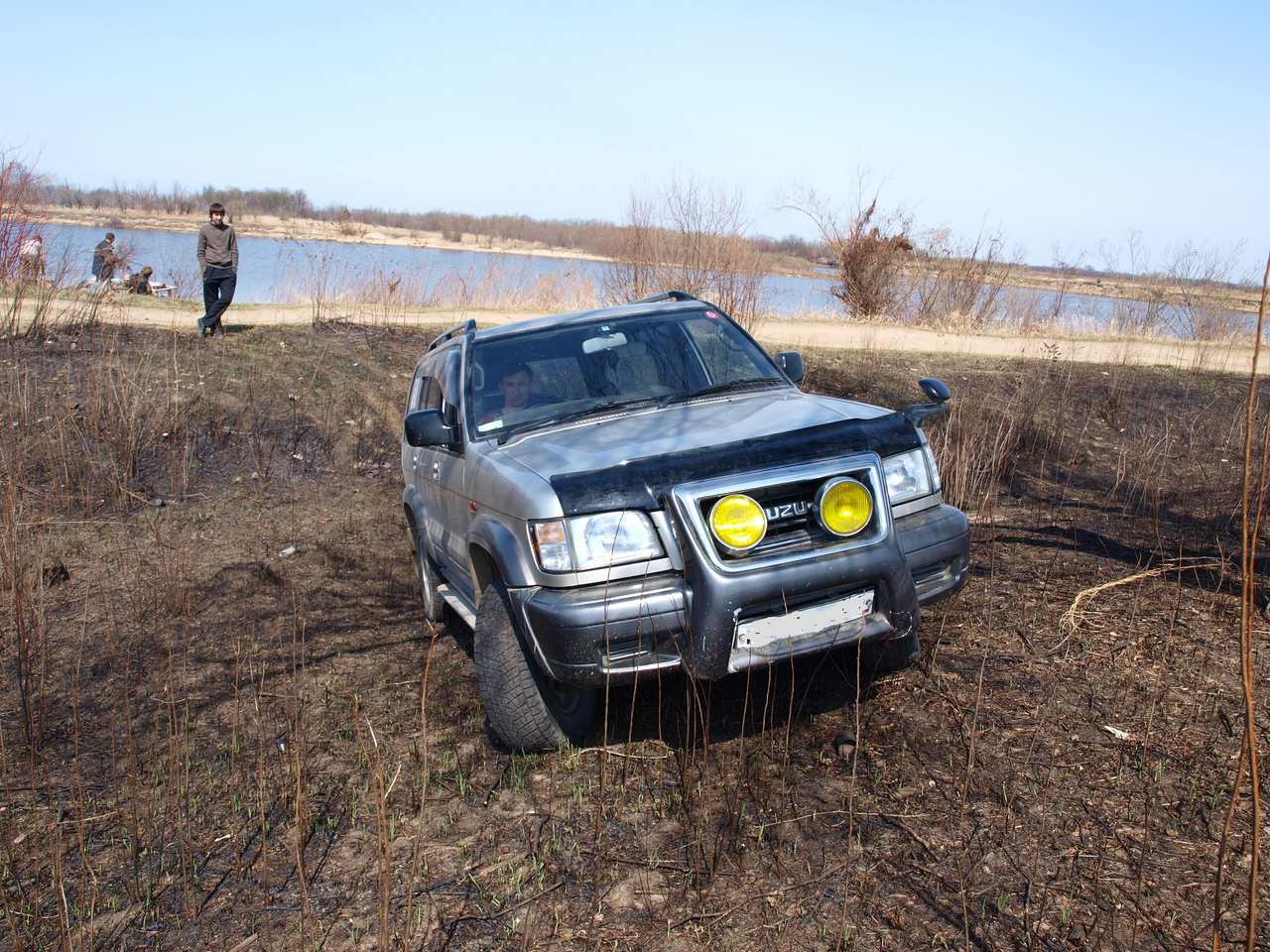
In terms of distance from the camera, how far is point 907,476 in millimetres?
4230

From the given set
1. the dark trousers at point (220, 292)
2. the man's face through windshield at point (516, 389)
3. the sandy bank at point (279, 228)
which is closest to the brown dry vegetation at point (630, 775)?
the man's face through windshield at point (516, 389)

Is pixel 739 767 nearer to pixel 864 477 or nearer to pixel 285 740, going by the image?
pixel 864 477

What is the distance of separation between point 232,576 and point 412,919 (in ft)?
16.4

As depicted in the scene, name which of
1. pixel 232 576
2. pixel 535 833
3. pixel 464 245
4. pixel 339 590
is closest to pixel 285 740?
pixel 535 833

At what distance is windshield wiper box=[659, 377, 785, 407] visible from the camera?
490cm

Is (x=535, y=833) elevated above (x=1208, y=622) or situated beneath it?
situated beneath

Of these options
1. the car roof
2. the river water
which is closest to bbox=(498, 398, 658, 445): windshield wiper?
the car roof

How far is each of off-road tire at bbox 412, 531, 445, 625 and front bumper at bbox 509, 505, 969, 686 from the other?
7.51 ft

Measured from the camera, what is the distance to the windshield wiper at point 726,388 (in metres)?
4.90

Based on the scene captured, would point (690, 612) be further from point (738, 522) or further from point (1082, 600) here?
point (1082, 600)

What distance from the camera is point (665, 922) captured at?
3.10 m

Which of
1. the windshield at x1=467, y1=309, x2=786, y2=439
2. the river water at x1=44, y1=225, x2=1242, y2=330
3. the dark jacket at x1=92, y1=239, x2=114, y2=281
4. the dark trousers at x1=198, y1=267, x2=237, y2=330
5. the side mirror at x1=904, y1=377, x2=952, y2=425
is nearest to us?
the side mirror at x1=904, y1=377, x2=952, y2=425

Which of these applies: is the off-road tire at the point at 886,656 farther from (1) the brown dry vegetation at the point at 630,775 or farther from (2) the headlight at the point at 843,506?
(2) the headlight at the point at 843,506

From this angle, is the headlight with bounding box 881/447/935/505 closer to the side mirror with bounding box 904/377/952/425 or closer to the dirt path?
the side mirror with bounding box 904/377/952/425
